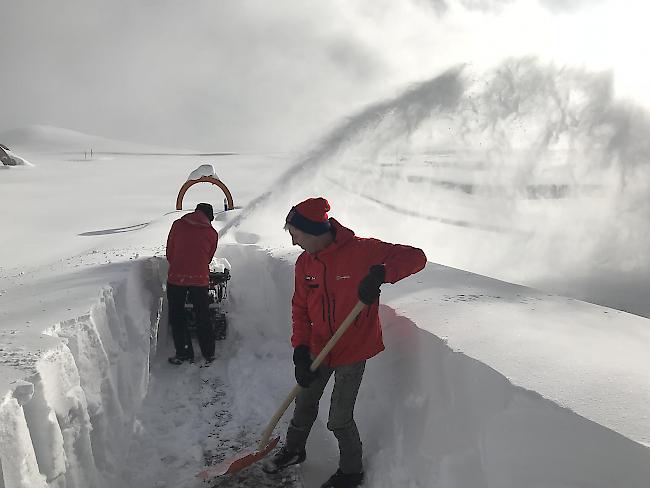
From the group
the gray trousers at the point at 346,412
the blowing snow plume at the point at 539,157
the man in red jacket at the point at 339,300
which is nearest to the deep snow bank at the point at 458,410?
the gray trousers at the point at 346,412

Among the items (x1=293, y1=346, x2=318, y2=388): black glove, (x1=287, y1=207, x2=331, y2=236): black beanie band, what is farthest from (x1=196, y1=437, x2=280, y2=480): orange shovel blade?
(x1=287, y1=207, x2=331, y2=236): black beanie band

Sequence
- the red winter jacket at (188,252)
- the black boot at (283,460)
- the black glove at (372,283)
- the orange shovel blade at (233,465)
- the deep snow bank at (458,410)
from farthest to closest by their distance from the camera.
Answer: the red winter jacket at (188,252)
the black boot at (283,460)
the orange shovel blade at (233,465)
the black glove at (372,283)
the deep snow bank at (458,410)

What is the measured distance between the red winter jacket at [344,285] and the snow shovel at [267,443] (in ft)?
0.34

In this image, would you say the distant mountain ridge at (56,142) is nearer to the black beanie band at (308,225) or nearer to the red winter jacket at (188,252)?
the red winter jacket at (188,252)

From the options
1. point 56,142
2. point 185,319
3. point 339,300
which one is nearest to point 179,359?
point 185,319

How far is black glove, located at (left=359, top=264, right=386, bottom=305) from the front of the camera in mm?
2676

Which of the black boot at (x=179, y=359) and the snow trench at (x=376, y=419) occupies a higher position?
the snow trench at (x=376, y=419)

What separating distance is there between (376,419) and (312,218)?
1435 mm

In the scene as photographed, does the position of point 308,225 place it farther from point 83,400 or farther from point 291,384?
point 291,384

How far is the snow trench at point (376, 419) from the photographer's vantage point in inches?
77.7

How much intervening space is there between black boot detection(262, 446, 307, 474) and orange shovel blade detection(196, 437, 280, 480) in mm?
87

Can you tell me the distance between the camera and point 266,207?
9117 millimetres

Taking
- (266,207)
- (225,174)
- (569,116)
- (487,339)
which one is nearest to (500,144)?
(569,116)

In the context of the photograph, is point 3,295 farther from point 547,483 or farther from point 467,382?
point 547,483
